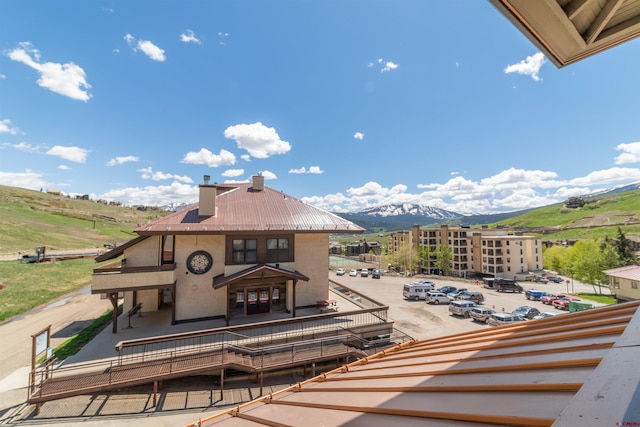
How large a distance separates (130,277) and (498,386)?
48.5ft

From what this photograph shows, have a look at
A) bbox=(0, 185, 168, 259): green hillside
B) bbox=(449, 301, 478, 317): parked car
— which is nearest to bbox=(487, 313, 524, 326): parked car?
bbox=(449, 301, 478, 317): parked car

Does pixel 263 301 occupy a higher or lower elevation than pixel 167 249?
lower

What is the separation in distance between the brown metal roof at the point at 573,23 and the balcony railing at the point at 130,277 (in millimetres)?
15022

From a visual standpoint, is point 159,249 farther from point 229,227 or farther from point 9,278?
point 9,278

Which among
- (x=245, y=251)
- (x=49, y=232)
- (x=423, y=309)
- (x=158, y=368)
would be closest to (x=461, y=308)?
(x=423, y=309)

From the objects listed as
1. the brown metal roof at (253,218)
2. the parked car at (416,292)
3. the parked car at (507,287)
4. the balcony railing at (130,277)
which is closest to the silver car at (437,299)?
the parked car at (416,292)

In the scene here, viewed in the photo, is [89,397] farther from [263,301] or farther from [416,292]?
[416,292]

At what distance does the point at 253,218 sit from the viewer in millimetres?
15320

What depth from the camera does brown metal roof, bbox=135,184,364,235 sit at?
13559 mm

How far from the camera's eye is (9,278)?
2650cm

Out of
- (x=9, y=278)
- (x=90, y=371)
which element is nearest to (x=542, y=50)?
(x=90, y=371)

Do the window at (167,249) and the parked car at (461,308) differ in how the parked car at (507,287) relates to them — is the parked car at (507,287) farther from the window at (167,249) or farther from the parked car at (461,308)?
the window at (167,249)

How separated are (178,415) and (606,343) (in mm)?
12088

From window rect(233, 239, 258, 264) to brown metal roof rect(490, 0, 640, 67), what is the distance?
14046 mm
